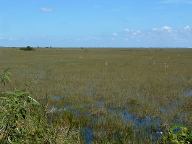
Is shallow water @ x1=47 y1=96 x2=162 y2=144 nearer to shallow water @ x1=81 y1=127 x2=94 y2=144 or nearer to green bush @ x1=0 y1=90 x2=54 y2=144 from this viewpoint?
shallow water @ x1=81 y1=127 x2=94 y2=144

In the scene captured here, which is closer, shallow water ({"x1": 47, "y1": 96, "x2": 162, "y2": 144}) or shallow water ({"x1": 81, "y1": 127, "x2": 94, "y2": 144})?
shallow water ({"x1": 81, "y1": 127, "x2": 94, "y2": 144})

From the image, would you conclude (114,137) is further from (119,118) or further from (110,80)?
(110,80)

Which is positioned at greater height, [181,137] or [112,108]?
[181,137]

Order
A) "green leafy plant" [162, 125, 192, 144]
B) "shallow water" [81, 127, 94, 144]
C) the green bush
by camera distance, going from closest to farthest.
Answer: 1. "green leafy plant" [162, 125, 192, 144]
2. the green bush
3. "shallow water" [81, 127, 94, 144]

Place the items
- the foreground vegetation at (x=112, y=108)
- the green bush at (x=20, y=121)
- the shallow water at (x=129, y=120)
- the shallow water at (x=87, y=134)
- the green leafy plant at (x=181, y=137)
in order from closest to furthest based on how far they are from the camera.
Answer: the green leafy plant at (x=181, y=137) < the green bush at (x=20, y=121) < the foreground vegetation at (x=112, y=108) < the shallow water at (x=87, y=134) < the shallow water at (x=129, y=120)

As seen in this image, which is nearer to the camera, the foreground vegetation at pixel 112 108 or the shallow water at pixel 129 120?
the foreground vegetation at pixel 112 108

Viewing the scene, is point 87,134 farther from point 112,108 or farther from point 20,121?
point 20,121

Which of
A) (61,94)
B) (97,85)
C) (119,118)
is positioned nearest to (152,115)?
Answer: (119,118)

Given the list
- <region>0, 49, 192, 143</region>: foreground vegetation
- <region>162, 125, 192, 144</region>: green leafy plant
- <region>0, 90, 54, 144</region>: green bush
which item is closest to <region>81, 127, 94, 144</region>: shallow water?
<region>0, 49, 192, 143</region>: foreground vegetation

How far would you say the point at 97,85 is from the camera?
2053 cm

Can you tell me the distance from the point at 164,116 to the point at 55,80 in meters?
11.2

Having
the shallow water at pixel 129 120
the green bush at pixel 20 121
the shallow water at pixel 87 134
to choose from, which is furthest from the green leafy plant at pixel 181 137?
the shallow water at pixel 87 134

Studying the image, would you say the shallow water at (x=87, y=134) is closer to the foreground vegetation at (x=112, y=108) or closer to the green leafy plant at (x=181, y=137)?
the foreground vegetation at (x=112, y=108)

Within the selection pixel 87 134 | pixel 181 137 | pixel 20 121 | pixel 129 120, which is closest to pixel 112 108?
pixel 129 120
